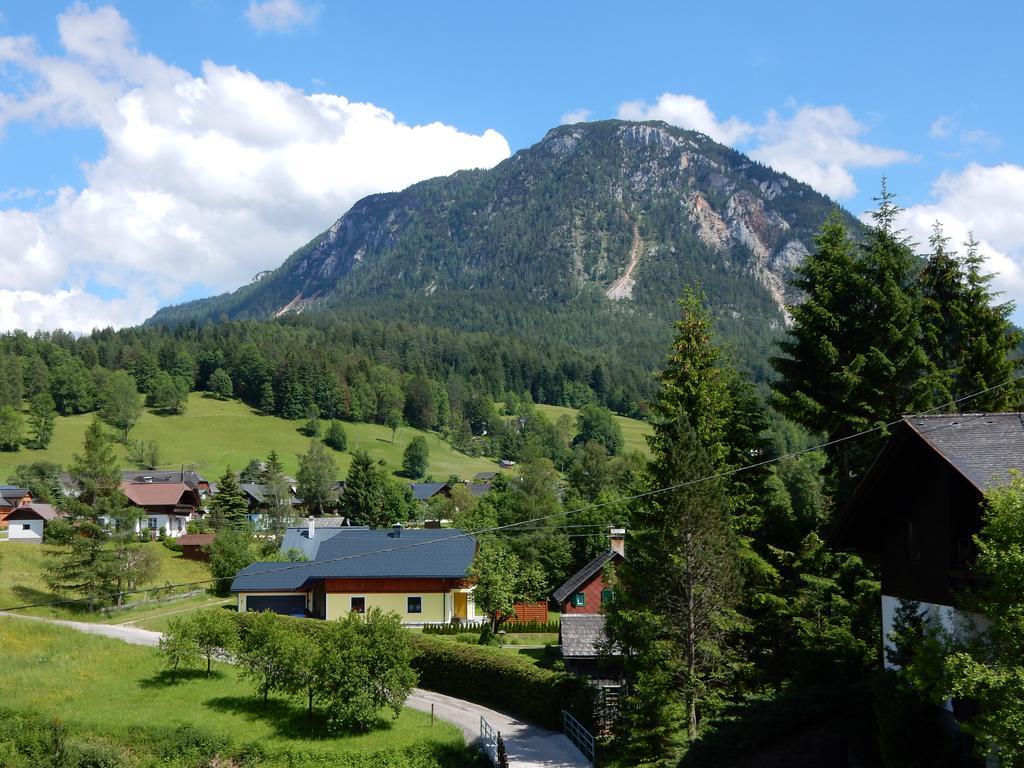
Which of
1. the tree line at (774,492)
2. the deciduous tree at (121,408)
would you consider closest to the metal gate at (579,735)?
the tree line at (774,492)

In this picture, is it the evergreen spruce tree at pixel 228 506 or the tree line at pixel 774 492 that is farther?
the evergreen spruce tree at pixel 228 506

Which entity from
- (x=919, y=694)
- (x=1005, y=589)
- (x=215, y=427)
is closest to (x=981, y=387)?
(x=919, y=694)

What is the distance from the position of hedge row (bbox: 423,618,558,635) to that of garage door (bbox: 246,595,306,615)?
9.76 metres

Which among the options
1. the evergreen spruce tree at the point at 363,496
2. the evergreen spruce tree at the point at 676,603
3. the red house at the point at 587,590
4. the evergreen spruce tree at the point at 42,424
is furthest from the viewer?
the evergreen spruce tree at the point at 42,424

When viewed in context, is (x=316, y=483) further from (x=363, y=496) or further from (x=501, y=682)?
(x=501, y=682)

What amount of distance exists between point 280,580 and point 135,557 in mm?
10123

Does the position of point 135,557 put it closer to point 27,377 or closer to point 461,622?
point 461,622

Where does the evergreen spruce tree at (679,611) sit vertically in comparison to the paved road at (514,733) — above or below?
above

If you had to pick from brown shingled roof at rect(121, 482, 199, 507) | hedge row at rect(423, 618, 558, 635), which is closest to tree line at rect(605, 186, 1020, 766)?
hedge row at rect(423, 618, 558, 635)

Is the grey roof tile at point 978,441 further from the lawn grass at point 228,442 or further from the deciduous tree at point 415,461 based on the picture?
the deciduous tree at point 415,461

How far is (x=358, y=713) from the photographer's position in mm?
29438

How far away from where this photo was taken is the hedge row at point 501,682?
3067cm

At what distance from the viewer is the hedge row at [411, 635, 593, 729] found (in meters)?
30.7

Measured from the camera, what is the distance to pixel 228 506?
9112 centimetres
